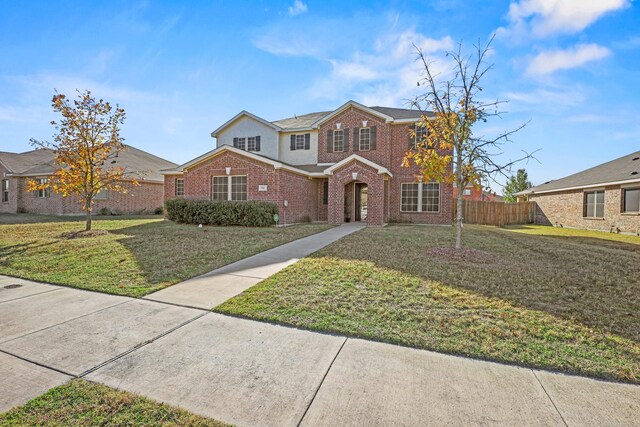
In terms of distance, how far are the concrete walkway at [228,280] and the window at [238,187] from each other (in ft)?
24.7

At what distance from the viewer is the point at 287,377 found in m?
2.85

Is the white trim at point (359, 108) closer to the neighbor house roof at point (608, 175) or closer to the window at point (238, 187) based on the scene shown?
the window at point (238, 187)

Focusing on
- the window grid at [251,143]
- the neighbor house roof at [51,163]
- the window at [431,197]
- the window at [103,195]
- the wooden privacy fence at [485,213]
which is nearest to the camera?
the window at [431,197]

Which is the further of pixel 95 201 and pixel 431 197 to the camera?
pixel 95 201

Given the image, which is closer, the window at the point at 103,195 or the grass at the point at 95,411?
the grass at the point at 95,411

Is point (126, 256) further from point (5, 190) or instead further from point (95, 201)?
point (5, 190)

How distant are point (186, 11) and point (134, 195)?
758 inches

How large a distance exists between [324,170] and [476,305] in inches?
507

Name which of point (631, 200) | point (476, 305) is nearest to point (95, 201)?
point (476, 305)

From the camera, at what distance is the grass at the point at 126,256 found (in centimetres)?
602

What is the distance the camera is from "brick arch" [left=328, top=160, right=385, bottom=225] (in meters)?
15.6

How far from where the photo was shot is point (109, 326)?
155 inches

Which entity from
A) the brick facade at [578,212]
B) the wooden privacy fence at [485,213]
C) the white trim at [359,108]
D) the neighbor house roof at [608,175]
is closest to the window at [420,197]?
the white trim at [359,108]

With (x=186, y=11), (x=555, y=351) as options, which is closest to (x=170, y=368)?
(x=555, y=351)
